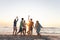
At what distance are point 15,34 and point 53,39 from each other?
3.87 meters

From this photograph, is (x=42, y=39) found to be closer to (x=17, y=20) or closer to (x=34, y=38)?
(x=34, y=38)

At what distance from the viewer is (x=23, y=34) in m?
27.3

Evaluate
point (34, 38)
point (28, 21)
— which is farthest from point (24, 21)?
point (34, 38)

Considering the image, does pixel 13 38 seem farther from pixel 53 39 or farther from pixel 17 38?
pixel 53 39

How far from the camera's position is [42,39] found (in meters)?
26.0

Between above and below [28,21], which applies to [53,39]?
below

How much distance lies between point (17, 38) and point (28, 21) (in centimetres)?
272

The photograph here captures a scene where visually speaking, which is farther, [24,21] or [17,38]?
[24,21]

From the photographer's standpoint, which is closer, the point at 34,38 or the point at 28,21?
the point at 34,38

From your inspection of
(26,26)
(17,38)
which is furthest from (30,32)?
(17,38)

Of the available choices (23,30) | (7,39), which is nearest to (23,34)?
(23,30)

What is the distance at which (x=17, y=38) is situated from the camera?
25.7 metres

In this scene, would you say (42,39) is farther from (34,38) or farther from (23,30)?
(23,30)

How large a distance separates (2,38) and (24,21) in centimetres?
296
